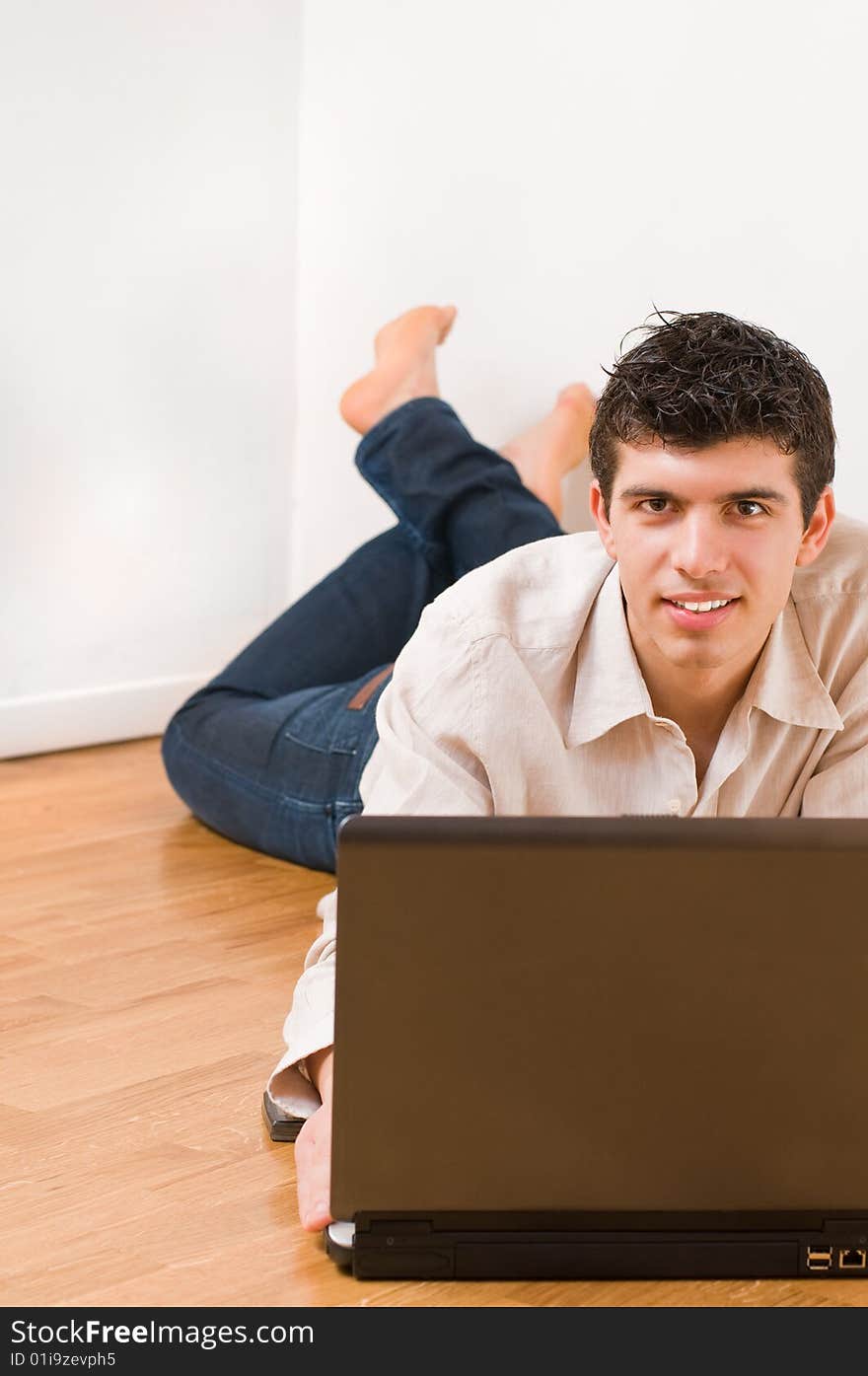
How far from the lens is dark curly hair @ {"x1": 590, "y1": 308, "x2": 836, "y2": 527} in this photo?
122 cm

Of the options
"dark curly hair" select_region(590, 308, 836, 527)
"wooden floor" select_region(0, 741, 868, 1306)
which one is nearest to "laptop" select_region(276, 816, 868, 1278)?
"wooden floor" select_region(0, 741, 868, 1306)

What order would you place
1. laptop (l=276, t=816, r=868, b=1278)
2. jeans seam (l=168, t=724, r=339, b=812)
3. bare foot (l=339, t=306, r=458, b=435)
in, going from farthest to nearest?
bare foot (l=339, t=306, r=458, b=435), jeans seam (l=168, t=724, r=339, b=812), laptop (l=276, t=816, r=868, b=1278)

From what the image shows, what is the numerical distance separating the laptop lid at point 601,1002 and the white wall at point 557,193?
161 cm

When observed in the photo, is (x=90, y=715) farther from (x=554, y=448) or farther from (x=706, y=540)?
(x=706, y=540)

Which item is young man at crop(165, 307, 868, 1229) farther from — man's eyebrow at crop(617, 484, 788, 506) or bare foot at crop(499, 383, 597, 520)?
bare foot at crop(499, 383, 597, 520)

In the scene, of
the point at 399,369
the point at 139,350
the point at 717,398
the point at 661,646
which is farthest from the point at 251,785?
the point at 717,398

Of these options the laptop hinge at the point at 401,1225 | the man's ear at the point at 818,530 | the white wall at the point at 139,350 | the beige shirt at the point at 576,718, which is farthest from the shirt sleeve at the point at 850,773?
the white wall at the point at 139,350

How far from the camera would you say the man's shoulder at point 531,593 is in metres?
1.33

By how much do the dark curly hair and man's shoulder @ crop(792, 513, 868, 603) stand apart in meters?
0.12

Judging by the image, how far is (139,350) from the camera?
2.97 m

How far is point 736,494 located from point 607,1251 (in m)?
0.52

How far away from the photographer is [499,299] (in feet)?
9.63

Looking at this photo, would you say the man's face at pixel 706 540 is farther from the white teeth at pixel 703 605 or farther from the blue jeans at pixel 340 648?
the blue jeans at pixel 340 648

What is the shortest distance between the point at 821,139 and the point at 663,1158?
1829 millimetres
